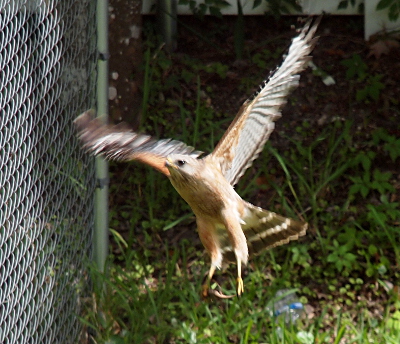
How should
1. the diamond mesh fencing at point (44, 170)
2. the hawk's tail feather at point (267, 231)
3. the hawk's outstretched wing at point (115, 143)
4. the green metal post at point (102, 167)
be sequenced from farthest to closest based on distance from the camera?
the green metal post at point (102, 167), the diamond mesh fencing at point (44, 170), the hawk's tail feather at point (267, 231), the hawk's outstretched wing at point (115, 143)

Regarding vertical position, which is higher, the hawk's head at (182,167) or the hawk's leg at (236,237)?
the hawk's head at (182,167)

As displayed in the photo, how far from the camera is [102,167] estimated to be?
14.3 ft

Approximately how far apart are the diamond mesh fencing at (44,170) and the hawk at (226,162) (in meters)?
0.78

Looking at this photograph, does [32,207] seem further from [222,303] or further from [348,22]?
[348,22]

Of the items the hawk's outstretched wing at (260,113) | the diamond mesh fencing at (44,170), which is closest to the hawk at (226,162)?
the hawk's outstretched wing at (260,113)

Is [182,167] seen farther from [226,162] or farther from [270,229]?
[270,229]

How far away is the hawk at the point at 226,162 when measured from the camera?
2.95 m

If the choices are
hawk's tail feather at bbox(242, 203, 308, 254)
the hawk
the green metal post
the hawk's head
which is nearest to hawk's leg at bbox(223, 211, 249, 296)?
the hawk

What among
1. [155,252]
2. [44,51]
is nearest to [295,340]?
[155,252]

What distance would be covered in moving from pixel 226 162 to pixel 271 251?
187 cm

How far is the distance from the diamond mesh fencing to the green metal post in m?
0.04

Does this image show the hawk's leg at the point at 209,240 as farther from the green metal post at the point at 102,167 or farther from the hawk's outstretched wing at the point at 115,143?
the green metal post at the point at 102,167

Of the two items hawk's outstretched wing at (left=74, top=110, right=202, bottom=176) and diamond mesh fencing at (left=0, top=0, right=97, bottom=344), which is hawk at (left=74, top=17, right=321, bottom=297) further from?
diamond mesh fencing at (left=0, top=0, right=97, bottom=344)

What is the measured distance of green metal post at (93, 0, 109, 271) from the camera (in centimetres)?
420
